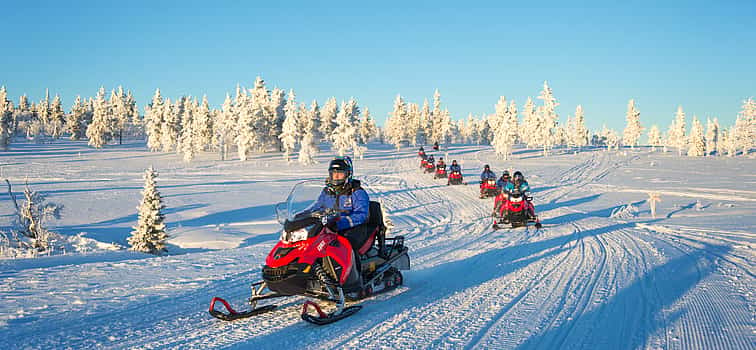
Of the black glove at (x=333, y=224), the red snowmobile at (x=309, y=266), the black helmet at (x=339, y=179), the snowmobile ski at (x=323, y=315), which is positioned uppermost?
the black helmet at (x=339, y=179)

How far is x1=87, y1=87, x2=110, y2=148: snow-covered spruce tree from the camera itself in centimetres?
→ 8081

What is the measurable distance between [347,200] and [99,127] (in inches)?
3408

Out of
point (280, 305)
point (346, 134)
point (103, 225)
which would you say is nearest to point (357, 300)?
point (280, 305)

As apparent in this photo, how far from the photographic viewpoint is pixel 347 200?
23.5 feet

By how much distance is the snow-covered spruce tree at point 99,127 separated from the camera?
80812mm

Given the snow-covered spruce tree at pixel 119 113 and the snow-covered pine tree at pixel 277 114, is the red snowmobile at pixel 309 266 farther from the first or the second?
the snow-covered spruce tree at pixel 119 113

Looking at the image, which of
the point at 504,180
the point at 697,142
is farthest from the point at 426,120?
the point at 504,180

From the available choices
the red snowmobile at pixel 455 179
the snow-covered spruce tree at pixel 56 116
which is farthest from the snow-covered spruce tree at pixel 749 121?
the snow-covered spruce tree at pixel 56 116

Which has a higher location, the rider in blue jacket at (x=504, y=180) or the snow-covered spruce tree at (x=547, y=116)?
the snow-covered spruce tree at (x=547, y=116)

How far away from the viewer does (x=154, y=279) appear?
8.03 metres

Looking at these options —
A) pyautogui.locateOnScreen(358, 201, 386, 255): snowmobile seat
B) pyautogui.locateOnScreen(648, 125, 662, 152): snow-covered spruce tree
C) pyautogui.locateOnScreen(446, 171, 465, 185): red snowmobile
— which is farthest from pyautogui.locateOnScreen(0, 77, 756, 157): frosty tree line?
pyautogui.locateOnScreen(358, 201, 386, 255): snowmobile seat

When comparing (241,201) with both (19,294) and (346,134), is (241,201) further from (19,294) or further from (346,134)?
(346,134)

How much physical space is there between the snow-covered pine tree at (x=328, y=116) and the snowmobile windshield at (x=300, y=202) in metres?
89.8

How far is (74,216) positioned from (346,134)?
4454 cm
